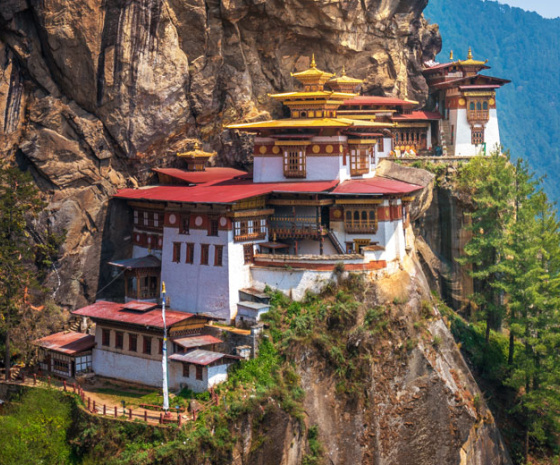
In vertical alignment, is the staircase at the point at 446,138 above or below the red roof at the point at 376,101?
below

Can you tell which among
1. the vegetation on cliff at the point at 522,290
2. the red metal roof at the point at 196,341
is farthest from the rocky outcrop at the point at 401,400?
the vegetation on cliff at the point at 522,290

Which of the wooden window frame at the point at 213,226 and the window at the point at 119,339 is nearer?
the window at the point at 119,339

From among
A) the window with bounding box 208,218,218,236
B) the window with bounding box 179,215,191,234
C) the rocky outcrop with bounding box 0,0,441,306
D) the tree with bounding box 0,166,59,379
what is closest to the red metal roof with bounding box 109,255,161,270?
the rocky outcrop with bounding box 0,0,441,306

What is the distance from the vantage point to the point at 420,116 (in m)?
70.6

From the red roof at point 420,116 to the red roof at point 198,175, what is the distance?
A: 1635 centimetres

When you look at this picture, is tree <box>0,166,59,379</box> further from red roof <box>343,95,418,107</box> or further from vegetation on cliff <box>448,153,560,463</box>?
vegetation on cliff <box>448,153,560,463</box>

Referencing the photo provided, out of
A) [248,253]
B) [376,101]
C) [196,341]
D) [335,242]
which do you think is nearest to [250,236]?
→ [248,253]

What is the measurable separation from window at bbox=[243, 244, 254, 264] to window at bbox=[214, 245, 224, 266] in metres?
1.49

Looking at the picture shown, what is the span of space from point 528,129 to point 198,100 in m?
72.4

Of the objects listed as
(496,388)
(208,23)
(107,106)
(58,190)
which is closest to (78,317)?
(58,190)

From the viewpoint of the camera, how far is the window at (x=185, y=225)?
49594 millimetres

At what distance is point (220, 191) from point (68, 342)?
11.3 m

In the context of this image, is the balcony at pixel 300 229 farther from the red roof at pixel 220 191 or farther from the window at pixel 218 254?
the window at pixel 218 254

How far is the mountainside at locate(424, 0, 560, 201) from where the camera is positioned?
118 metres
